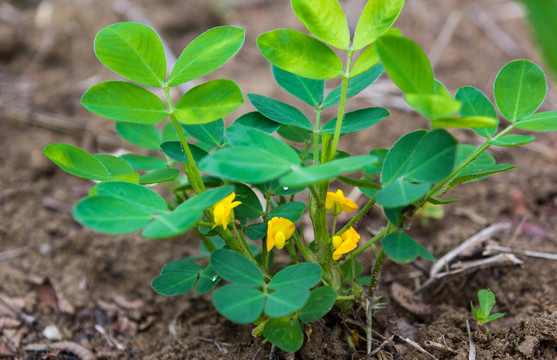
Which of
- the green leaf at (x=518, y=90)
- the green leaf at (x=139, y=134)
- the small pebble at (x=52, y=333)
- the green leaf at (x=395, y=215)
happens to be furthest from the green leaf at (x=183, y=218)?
the small pebble at (x=52, y=333)

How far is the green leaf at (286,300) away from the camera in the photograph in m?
0.93

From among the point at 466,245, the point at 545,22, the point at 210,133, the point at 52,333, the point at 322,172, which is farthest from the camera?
the point at 466,245

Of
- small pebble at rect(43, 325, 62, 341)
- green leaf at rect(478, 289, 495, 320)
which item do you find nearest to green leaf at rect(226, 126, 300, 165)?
green leaf at rect(478, 289, 495, 320)

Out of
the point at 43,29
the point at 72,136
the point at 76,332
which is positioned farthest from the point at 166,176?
the point at 43,29

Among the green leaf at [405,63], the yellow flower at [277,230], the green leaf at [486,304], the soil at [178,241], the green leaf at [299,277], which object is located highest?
the green leaf at [405,63]

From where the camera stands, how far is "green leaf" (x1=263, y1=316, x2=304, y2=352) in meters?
1.04

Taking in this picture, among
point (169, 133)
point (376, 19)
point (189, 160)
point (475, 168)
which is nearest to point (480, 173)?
point (475, 168)

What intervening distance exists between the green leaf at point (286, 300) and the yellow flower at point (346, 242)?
158 mm

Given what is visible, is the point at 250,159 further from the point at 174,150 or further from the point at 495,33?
Result: the point at 495,33

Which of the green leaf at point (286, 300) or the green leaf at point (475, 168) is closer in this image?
the green leaf at point (286, 300)

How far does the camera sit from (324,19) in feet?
3.58

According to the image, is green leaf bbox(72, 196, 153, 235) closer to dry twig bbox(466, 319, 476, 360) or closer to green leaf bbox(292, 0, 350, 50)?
green leaf bbox(292, 0, 350, 50)

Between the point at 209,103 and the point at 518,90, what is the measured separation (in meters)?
0.69

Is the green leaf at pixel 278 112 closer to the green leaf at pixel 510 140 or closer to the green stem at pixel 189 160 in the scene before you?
the green stem at pixel 189 160
